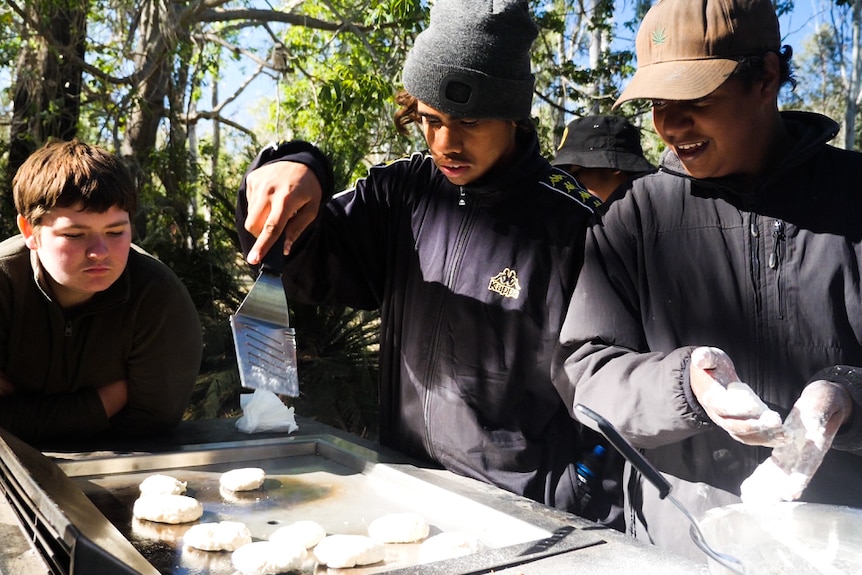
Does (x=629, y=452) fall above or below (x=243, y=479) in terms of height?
above

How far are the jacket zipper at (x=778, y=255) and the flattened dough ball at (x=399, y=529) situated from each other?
0.79 m

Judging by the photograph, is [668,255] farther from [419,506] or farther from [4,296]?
[4,296]

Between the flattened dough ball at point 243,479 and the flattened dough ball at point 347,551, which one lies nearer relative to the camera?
the flattened dough ball at point 347,551

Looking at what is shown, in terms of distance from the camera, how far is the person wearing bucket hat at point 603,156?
342 cm

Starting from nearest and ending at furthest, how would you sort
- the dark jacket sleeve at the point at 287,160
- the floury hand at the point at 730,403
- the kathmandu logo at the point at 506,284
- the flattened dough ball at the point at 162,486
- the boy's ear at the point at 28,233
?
1. the floury hand at the point at 730,403
2. the flattened dough ball at the point at 162,486
3. the kathmandu logo at the point at 506,284
4. the dark jacket sleeve at the point at 287,160
5. the boy's ear at the point at 28,233

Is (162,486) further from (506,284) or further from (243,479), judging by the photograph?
(506,284)

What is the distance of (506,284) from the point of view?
1.94 metres

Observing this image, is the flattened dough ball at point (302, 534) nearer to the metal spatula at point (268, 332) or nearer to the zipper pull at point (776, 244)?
the metal spatula at point (268, 332)

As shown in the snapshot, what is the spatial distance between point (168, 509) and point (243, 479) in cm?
23

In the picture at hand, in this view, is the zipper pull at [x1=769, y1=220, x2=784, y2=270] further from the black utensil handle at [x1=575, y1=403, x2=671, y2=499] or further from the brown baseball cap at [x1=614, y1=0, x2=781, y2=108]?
the black utensil handle at [x1=575, y1=403, x2=671, y2=499]

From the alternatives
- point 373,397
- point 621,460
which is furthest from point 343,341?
point 621,460

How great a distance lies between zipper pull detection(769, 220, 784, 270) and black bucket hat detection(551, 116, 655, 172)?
6.26 ft

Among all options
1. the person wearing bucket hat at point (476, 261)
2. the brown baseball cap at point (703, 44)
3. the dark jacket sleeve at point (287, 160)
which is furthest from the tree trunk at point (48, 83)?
the brown baseball cap at point (703, 44)

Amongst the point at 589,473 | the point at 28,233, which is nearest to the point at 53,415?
the point at 28,233
